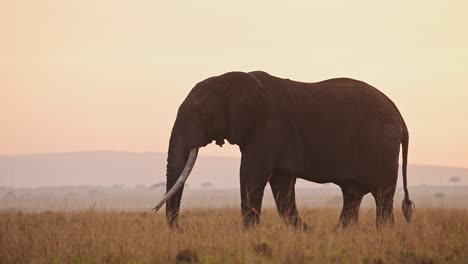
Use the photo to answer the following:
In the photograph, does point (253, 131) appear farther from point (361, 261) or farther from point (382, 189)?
point (361, 261)

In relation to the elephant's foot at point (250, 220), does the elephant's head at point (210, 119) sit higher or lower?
higher

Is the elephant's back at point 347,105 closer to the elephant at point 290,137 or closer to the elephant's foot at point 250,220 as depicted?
the elephant at point 290,137

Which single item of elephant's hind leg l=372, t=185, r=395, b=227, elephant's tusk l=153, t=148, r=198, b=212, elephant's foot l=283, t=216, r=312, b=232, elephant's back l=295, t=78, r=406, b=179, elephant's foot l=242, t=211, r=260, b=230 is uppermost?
elephant's back l=295, t=78, r=406, b=179

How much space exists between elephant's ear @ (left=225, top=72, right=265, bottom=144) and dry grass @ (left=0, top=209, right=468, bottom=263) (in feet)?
6.03

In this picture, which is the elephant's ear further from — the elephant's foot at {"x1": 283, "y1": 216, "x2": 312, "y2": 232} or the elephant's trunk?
the elephant's foot at {"x1": 283, "y1": 216, "x2": 312, "y2": 232}

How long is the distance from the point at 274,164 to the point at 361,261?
4.75m

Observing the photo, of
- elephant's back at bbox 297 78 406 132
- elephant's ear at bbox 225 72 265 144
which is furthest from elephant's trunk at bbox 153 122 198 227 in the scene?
elephant's back at bbox 297 78 406 132

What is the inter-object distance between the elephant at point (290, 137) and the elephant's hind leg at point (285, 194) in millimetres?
20

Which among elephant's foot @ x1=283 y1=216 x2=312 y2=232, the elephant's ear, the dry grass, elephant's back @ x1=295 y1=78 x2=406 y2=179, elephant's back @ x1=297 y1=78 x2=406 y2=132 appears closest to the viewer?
the dry grass

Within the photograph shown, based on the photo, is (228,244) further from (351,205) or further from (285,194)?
(351,205)

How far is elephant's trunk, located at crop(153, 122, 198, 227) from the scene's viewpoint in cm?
1551

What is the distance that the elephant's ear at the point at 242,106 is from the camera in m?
16.0

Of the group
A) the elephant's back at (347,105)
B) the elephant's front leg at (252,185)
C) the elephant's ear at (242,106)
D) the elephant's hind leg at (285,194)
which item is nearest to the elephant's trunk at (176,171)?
the elephant's ear at (242,106)

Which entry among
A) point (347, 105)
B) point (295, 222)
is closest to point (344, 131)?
point (347, 105)
